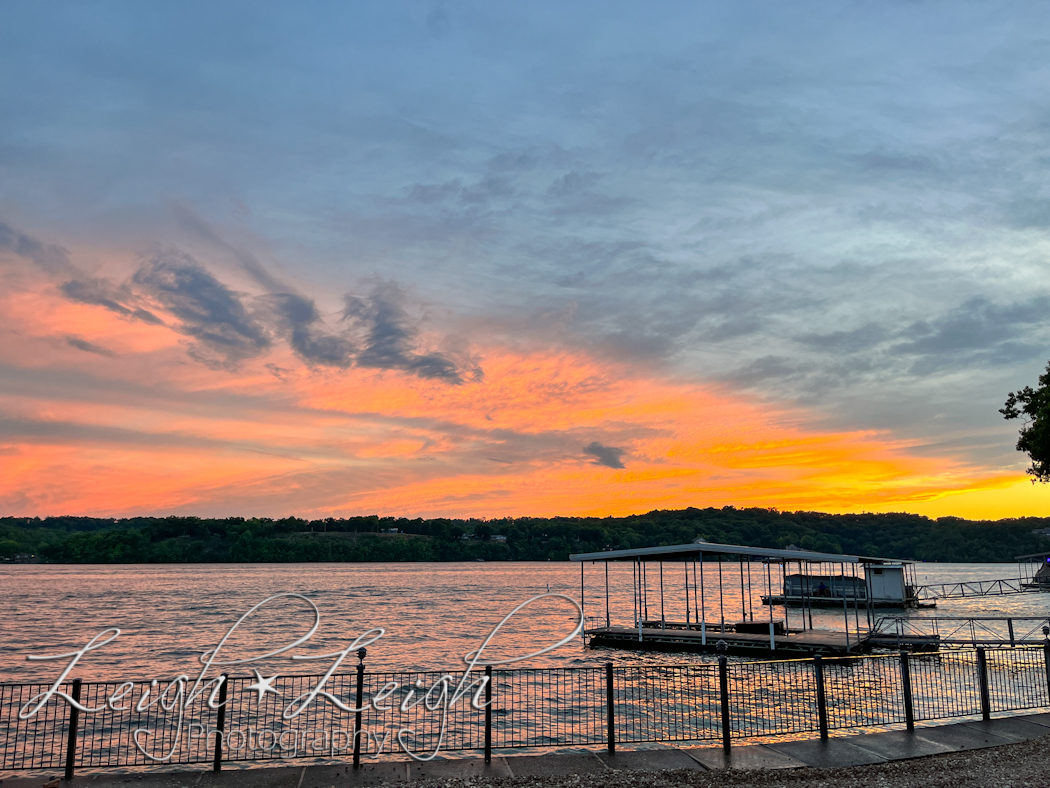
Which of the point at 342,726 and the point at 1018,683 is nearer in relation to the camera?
the point at 342,726

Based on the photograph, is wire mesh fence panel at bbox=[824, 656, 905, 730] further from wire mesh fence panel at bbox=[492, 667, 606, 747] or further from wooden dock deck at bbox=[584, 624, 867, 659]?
wire mesh fence panel at bbox=[492, 667, 606, 747]

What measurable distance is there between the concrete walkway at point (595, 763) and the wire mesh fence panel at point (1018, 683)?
11.3 m

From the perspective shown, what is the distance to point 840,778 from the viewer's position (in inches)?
484

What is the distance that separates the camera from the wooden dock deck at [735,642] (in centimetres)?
3981

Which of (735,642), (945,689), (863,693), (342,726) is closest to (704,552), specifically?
(735,642)

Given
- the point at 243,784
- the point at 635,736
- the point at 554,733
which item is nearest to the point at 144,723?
the point at 554,733

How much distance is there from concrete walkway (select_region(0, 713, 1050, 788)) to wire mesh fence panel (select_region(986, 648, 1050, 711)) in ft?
37.0

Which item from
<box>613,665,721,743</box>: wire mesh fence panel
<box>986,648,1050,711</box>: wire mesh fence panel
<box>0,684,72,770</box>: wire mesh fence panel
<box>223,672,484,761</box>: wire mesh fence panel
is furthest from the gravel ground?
<box>0,684,72,770</box>: wire mesh fence panel

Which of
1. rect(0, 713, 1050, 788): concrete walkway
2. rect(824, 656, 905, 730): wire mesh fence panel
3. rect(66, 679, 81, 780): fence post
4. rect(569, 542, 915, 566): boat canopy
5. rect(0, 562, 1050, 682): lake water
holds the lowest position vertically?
rect(0, 562, 1050, 682): lake water

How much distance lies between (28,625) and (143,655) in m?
33.8

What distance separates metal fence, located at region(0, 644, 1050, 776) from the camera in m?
19.8

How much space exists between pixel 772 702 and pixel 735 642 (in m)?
15.1

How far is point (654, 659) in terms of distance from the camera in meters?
44.8

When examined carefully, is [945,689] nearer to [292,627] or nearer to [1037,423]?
[1037,423]
